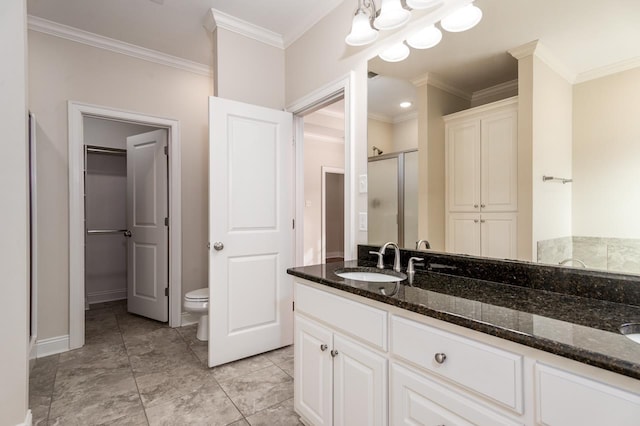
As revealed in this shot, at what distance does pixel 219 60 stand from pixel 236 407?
2463 millimetres

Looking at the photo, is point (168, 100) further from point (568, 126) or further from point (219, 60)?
point (568, 126)

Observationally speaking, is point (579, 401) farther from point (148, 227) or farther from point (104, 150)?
point (104, 150)

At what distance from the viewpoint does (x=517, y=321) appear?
85 cm

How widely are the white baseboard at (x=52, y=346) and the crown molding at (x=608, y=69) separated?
3.75 m

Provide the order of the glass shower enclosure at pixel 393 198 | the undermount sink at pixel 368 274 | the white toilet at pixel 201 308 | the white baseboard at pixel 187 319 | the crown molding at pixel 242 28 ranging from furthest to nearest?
the white baseboard at pixel 187 319 → the white toilet at pixel 201 308 → the crown molding at pixel 242 28 → the glass shower enclosure at pixel 393 198 → the undermount sink at pixel 368 274

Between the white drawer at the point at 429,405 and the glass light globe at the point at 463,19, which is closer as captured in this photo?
the white drawer at the point at 429,405

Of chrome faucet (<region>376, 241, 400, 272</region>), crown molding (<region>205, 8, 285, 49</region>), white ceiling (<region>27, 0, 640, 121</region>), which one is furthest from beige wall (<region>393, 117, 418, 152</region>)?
crown molding (<region>205, 8, 285, 49</region>)

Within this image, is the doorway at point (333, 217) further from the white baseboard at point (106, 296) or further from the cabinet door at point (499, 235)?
the cabinet door at point (499, 235)

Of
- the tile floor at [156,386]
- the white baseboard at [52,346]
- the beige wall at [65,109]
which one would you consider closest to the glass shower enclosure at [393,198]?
the tile floor at [156,386]

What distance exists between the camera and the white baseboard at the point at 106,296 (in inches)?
153

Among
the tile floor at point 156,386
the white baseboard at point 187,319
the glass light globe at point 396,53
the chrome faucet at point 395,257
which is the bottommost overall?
the tile floor at point 156,386

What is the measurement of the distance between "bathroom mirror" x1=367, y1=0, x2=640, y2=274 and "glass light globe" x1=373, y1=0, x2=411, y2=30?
225 mm

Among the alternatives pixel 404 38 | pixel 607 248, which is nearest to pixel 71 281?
pixel 404 38

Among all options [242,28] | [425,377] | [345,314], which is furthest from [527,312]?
[242,28]
